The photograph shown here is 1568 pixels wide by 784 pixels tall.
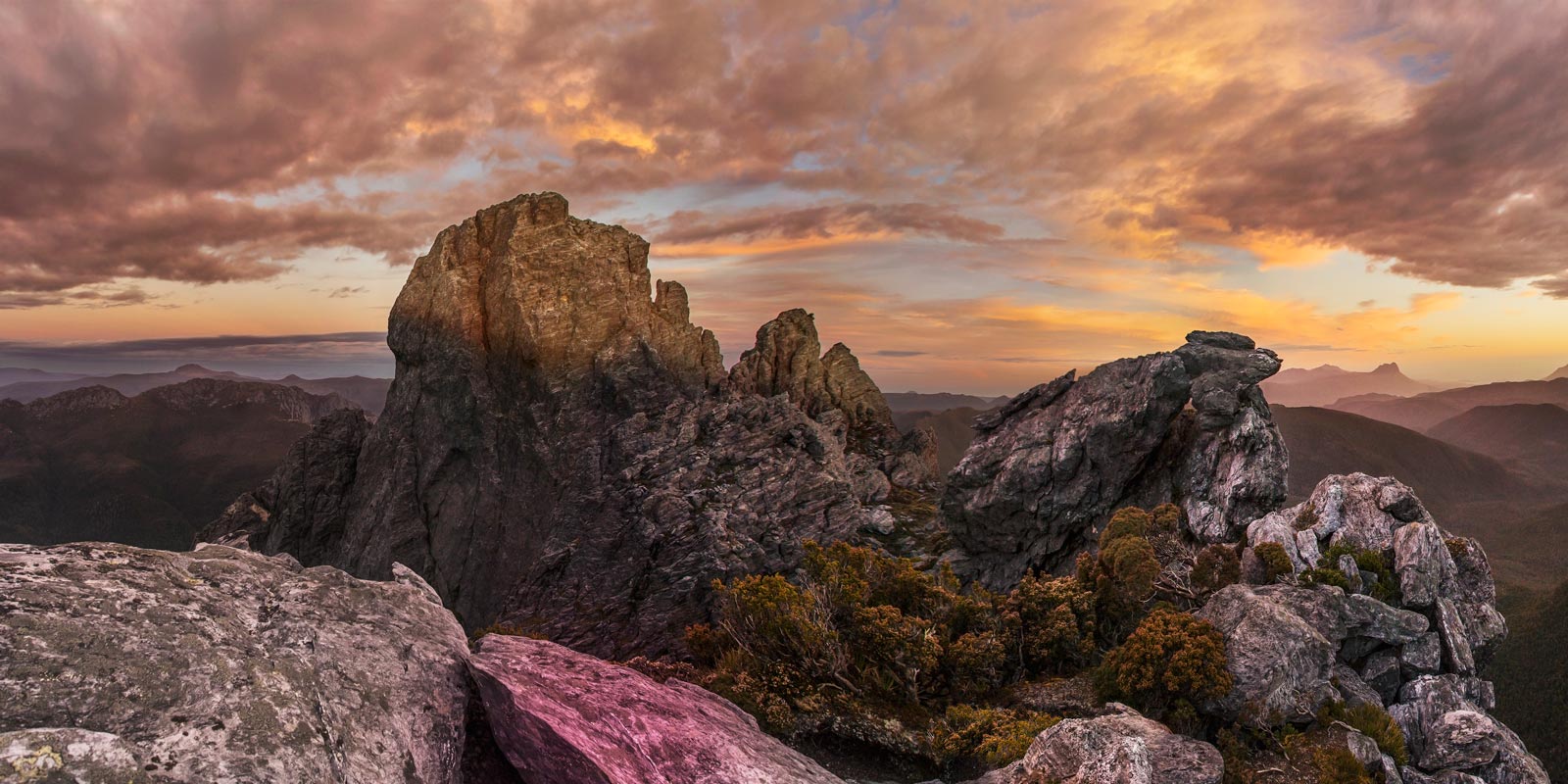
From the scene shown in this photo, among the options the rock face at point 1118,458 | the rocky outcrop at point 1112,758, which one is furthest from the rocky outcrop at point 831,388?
the rocky outcrop at point 1112,758

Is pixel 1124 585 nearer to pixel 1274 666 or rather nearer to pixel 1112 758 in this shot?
pixel 1274 666

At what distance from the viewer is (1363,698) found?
24.7 metres

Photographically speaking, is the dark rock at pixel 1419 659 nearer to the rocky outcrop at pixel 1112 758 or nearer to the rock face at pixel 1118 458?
the rocky outcrop at pixel 1112 758

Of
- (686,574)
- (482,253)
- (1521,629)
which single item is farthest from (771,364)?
(1521,629)

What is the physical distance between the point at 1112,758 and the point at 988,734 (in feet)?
32.0

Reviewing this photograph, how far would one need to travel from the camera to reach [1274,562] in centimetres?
3189

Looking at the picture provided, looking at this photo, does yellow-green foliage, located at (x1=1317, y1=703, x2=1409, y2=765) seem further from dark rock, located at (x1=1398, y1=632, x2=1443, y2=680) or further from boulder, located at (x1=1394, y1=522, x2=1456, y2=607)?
boulder, located at (x1=1394, y1=522, x2=1456, y2=607)

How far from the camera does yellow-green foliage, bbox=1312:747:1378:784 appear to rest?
2052cm

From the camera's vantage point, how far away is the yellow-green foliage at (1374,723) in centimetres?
2305

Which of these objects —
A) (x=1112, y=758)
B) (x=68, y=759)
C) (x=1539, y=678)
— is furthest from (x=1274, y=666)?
(x=1539, y=678)

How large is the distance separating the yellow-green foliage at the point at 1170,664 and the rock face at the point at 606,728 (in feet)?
50.6

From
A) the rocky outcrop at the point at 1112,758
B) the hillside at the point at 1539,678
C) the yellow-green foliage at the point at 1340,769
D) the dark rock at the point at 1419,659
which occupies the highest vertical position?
the rocky outcrop at the point at 1112,758

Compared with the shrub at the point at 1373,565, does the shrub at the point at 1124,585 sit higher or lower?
lower

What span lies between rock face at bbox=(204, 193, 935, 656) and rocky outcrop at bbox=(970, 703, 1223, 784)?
161 feet
